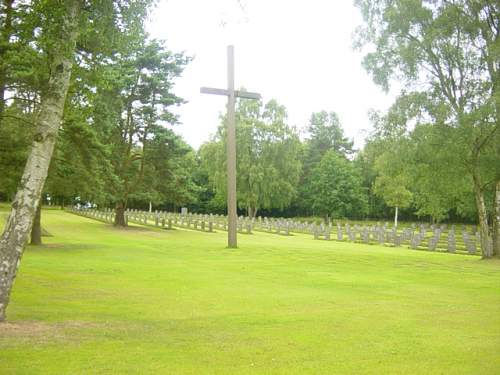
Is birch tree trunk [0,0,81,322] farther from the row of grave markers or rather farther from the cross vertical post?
the row of grave markers

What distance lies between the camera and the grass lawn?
5422 mm

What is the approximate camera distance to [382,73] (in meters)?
20.9

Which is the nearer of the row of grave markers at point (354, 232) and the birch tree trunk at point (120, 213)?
the row of grave markers at point (354, 232)

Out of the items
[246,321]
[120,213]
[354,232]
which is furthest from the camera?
[120,213]

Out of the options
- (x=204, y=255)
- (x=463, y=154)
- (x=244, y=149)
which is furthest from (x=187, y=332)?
(x=244, y=149)

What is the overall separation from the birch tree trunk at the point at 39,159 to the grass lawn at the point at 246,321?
86 centimetres

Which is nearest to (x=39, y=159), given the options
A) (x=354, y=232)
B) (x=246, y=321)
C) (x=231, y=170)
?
(x=246, y=321)

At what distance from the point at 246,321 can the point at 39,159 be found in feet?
11.9

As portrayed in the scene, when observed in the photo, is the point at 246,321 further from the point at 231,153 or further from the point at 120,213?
the point at 120,213

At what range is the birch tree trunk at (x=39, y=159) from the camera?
22.1 feet

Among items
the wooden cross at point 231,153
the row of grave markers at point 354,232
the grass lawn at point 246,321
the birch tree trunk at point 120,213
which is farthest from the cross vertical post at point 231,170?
the birch tree trunk at point 120,213

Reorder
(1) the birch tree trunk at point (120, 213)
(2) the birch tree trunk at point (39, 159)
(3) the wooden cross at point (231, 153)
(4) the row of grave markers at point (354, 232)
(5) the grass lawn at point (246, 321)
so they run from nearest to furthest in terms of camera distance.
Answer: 1. (5) the grass lawn at point (246, 321)
2. (2) the birch tree trunk at point (39, 159)
3. (3) the wooden cross at point (231, 153)
4. (4) the row of grave markers at point (354, 232)
5. (1) the birch tree trunk at point (120, 213)

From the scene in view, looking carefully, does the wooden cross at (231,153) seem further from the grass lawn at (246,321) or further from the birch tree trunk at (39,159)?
the birch tree trunk at (39,159)

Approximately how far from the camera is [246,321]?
7.48 metres
